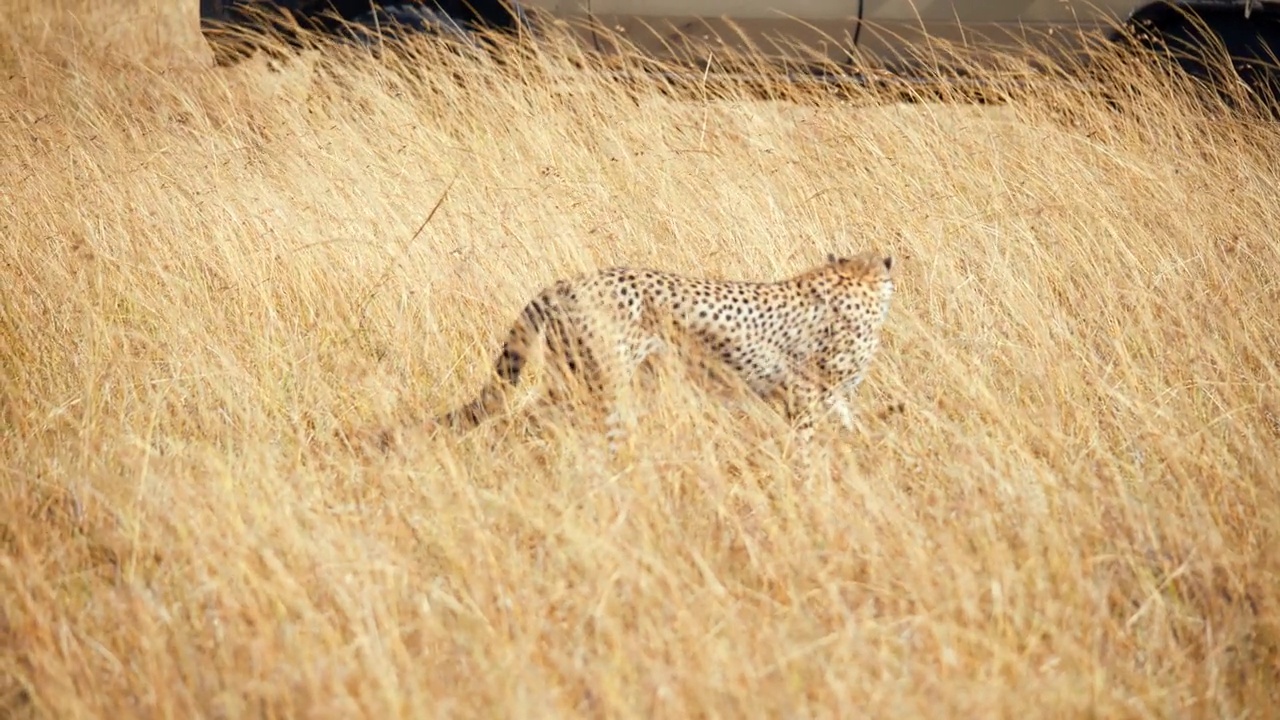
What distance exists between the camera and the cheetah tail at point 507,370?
324 cm

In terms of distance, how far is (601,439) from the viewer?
297 centimetres

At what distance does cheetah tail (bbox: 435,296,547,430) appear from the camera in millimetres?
3238

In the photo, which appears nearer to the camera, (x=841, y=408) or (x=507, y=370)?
(x=507, y=370)

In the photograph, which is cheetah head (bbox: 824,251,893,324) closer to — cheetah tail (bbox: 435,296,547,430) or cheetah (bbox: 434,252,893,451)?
cheetah (bbox: 434,252,893,451)

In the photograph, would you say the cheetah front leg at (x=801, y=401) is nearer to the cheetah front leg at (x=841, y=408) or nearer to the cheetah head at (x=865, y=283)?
the cheetah front leg at (x=841, y=408)

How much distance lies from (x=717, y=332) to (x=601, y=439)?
52 centimetres

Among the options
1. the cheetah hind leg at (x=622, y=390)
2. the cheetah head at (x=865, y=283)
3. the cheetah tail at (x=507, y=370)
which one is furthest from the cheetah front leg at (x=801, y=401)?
the cheetah tail at (x=507, y=370)

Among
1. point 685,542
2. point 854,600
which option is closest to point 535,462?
point 685,542

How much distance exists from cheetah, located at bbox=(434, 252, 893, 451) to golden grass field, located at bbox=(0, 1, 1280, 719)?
0.46 ft

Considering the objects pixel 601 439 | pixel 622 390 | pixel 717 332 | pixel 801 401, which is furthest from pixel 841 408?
pixel 601 439

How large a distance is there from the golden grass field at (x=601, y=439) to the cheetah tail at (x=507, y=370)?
89mm

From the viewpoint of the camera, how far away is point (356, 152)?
5.30 meters

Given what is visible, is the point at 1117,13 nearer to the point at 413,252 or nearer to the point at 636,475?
the point at 413,252

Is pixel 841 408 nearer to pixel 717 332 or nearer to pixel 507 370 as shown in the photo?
pixel 717 332
